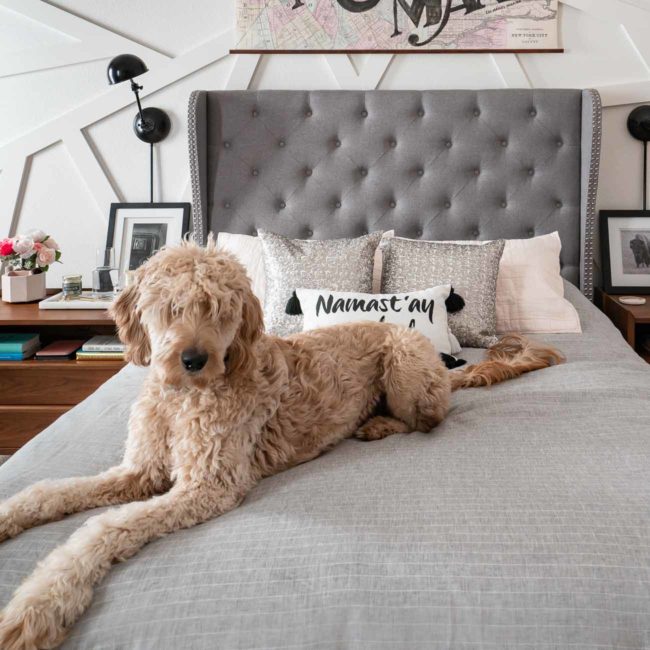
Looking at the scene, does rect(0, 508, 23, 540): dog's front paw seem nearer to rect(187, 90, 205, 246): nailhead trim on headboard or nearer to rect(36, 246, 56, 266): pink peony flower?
rect(187, 90, 205, 246): nailhead trim on headboard

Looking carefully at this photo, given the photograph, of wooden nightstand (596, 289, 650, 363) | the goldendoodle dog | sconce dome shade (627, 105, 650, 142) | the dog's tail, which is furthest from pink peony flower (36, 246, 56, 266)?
sconce dome shade (627, 105, 650, 142)

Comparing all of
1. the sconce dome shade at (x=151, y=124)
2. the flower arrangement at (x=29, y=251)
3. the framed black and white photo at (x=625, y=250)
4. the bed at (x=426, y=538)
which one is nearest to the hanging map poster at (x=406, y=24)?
the sconce dome shade at (x=151, y=124)

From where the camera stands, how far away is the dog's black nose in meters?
1.24

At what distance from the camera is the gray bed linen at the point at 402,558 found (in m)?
1.00

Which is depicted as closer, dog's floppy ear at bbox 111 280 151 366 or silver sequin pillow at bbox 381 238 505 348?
dog's floppy ear at bbox 111 280 151 366

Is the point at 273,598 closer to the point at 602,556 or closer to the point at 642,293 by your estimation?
the point at 602,556

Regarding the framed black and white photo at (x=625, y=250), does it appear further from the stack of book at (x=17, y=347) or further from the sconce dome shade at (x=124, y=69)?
the stack of book at (x=17, y=347)

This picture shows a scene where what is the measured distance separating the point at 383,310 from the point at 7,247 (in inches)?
71.3

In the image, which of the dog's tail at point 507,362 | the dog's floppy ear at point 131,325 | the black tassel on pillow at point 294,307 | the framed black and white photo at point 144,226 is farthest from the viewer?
the framed black and white photo at point 144,226

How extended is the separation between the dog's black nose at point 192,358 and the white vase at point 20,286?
7.11ft

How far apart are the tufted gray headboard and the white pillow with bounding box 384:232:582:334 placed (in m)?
0.33

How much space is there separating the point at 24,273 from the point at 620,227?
2.79m

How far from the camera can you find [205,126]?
122 inches

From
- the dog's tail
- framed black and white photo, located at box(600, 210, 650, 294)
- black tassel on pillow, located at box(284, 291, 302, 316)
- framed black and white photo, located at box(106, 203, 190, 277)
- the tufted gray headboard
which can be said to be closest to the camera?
the dog's tail
